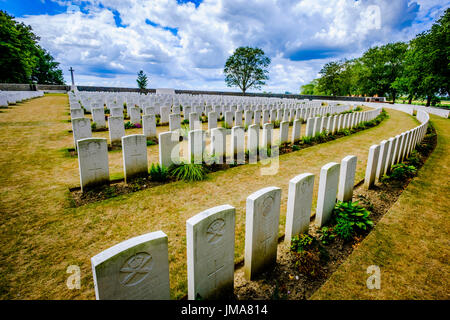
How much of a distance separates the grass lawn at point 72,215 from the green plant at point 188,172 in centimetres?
23

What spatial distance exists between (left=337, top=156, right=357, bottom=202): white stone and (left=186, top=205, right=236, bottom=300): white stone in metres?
2.50

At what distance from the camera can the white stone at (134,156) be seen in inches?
180

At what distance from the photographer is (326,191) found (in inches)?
127

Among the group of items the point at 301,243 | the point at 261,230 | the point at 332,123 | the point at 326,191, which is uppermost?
the point at 332,123

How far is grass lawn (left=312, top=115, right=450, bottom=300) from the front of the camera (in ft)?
7.63

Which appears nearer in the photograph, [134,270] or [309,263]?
[134,270]

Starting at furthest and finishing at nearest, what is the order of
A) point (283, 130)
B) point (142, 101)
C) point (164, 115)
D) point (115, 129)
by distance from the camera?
point (142, 101)
point (164, 115)
point (283, 130)
point (115, 129)

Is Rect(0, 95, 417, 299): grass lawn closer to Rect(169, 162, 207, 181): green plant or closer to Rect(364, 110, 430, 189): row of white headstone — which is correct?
Rect(169, 162, 207, 181): green plant

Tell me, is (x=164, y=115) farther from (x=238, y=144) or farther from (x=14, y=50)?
(x=14, y=50)

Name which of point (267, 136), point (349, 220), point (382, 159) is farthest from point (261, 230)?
point (267, 136)

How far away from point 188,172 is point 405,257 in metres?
4.00

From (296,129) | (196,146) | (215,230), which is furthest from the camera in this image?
(296,129)

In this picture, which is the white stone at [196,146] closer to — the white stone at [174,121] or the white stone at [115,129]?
the white stone at [115,129]
